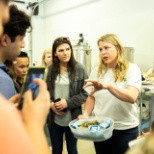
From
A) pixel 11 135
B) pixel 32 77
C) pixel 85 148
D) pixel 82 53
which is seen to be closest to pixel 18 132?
pixel 11 135

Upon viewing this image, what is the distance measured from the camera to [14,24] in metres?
1.05

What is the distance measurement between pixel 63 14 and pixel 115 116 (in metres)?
4.47

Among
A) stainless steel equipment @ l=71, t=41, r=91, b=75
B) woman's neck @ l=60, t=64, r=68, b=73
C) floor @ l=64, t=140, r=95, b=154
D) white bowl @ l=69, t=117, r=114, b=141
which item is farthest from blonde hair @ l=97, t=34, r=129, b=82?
stainless steel equipment @ l=71, t=41, r=91, b=75

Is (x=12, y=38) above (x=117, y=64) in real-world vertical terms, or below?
above

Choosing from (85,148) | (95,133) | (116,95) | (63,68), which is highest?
(63,68)

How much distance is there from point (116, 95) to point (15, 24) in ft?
2.60

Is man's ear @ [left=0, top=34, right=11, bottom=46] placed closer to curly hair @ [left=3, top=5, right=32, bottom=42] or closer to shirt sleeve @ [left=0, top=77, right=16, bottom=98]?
curly hair @ [left=3, top=5, right=32, bottom=42]

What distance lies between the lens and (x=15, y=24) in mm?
1057

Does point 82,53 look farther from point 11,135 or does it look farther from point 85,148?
point 11,135

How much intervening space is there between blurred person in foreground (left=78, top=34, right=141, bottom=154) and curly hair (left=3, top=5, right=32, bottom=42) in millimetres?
608

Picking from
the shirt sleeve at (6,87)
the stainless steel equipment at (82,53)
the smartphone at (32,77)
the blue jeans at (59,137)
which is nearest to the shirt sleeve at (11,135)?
the smartphone at (32,77)

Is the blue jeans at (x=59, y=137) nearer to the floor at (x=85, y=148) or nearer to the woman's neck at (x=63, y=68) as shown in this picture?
the woman's neck at (x=63, y=68)

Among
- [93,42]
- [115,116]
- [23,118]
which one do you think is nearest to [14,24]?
[23,118]

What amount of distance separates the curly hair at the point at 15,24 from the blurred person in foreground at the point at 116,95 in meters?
0.61
